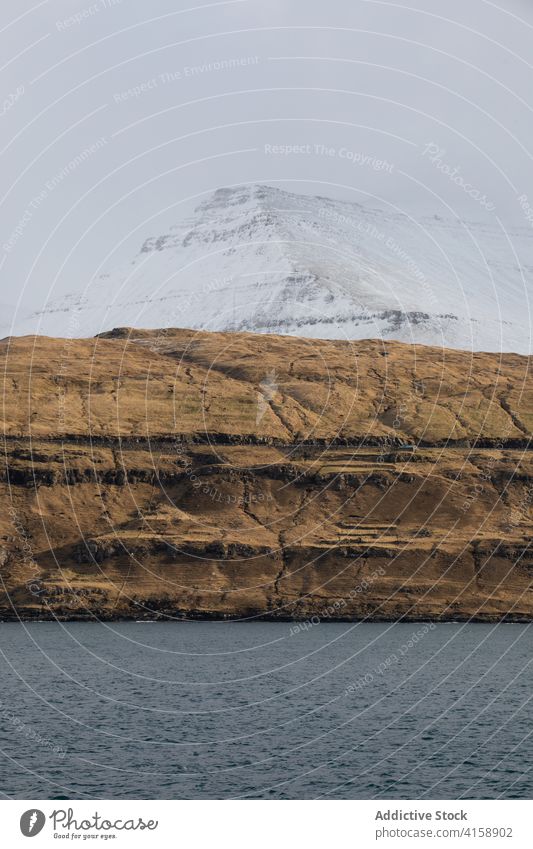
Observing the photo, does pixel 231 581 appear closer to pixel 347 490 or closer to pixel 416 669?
pixel 347 490

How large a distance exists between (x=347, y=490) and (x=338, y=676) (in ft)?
252

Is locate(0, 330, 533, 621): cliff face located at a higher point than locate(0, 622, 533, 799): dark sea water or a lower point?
higher

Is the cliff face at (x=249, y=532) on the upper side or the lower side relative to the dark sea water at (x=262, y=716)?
upper

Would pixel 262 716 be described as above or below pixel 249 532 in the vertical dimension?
below

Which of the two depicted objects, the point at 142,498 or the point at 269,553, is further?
the point at 142,498

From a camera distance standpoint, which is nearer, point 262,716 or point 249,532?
point 262,716

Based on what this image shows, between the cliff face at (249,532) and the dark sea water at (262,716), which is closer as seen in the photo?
the dark sea water at (262,716)

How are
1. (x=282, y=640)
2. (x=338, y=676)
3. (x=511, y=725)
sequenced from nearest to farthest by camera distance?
1. (x=511, y=725)
2. (x=338, y=676)
3. (x=282, y=640)

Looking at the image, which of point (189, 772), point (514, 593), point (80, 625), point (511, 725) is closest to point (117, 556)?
point (80, 625)

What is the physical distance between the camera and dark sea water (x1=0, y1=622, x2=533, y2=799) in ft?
235

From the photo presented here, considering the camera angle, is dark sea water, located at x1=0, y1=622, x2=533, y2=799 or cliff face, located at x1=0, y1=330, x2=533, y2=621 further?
cliff face, located at x1=0, y1=330, x2=533, y2=621

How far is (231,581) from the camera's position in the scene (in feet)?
562

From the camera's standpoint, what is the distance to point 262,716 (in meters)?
93.3

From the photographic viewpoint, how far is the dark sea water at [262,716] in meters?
71.6
